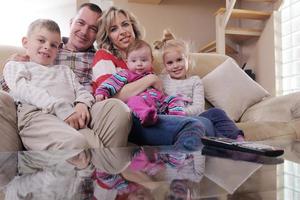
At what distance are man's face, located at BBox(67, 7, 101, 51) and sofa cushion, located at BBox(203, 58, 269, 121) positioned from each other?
644mm

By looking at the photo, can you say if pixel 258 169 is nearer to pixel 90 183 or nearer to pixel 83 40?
pixel 90 183

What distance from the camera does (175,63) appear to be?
162 centimetres

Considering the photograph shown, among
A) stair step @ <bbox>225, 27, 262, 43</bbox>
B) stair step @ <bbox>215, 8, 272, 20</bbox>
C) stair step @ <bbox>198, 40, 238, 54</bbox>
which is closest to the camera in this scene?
stair step @ <bbox>215, 8, 272, 20</bbox>

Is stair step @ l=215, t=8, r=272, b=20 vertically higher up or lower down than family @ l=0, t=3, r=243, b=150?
higher up

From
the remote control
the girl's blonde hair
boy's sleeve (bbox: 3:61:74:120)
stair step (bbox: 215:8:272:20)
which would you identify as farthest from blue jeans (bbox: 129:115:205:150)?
stair step (bbox: 215:8:272:20)

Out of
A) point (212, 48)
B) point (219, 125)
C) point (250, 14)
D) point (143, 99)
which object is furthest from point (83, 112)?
point (212, 48)

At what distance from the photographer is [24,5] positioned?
13.4 feet

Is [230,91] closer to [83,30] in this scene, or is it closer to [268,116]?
[268,116]

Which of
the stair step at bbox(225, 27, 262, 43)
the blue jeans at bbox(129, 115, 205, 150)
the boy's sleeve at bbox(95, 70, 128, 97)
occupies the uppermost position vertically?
the stair step at bbox(225, 27, 262, 43)

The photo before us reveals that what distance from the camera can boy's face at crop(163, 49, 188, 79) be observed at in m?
1.61

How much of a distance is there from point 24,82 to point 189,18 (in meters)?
3.01

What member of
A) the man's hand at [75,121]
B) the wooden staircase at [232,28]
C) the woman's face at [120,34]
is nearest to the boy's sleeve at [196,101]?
the woman's face at [120,34]

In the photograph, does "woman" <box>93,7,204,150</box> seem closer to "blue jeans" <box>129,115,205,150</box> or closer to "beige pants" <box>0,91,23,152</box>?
"blue jeans" <box>129,115,205,150</box>

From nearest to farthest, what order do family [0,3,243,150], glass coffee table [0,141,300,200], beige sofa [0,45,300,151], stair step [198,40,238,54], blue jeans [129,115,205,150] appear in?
glass coffee table [0,141,300,200] < blue jeans [129,115,205,150] < family [0,3,243,150] < beige sofa [0,45,300,151] < stair step [198,40,238,54]
